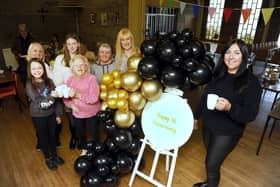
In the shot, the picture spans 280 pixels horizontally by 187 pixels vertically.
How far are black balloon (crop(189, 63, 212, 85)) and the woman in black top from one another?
0.20 feet

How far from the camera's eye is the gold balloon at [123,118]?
6.12 ft

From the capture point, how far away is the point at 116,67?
2303 millimetres

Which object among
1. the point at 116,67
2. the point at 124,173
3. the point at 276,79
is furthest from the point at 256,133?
the point at 116,67

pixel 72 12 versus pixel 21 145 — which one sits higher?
pixel 72 12

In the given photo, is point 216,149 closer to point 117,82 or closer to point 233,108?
point 233,108

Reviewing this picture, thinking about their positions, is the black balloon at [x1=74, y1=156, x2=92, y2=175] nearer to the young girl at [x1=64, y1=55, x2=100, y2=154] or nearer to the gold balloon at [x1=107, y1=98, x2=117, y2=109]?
the young girl at [x1=64, y1=55, x2=100, y2=154]

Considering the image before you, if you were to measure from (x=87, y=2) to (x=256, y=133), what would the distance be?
579cm

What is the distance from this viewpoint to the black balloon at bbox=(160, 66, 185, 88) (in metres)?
1.55

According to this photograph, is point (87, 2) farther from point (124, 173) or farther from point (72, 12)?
point (124, 173)

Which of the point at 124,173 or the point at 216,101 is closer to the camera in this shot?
the point at 216,101

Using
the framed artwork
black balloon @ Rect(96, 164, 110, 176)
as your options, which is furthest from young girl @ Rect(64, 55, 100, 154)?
the framed artwork

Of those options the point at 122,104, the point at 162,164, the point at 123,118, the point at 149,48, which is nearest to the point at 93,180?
the point at 123,118

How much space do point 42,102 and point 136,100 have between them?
94 cm

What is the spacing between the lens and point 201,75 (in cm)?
151
